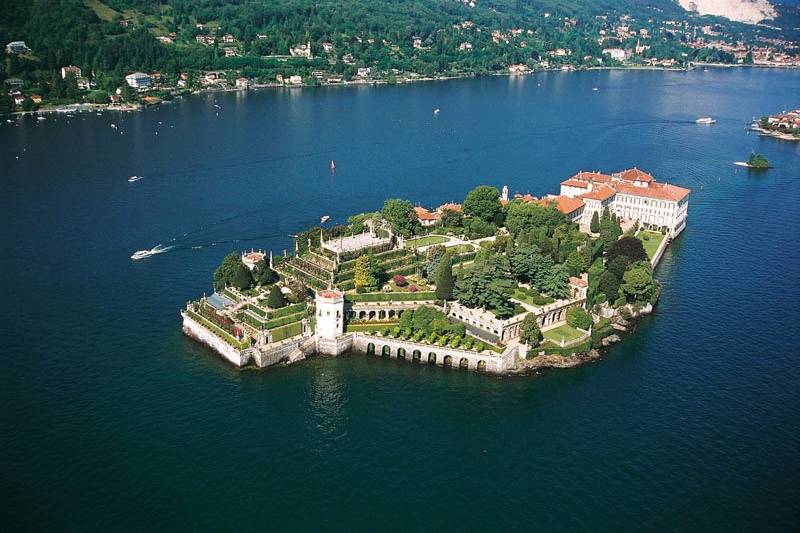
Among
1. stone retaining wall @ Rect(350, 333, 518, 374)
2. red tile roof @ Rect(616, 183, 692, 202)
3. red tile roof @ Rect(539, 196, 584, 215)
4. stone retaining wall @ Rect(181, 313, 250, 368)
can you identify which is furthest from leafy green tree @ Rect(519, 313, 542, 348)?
red tile roof @ Rect(616, 183, 692, 202)

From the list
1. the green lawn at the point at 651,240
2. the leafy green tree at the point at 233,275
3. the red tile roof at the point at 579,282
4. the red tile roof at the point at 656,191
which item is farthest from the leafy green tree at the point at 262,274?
the red tile roof at the point at 656,191

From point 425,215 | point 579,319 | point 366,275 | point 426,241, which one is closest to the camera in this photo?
point 579,319

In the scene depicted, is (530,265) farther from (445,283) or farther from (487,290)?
(445,283)

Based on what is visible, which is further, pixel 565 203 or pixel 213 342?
pixel 565 203

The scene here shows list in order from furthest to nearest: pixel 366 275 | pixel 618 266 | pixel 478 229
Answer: pixel 478 229
pixel 618 266
pixel 366 275

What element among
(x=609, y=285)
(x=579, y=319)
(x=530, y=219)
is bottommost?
(x=579, y=319)

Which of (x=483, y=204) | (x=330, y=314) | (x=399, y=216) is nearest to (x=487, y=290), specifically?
(x=330, y=314)

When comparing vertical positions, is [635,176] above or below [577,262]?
above

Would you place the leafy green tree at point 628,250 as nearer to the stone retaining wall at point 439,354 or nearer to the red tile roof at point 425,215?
the red tile roof at point 425,215
